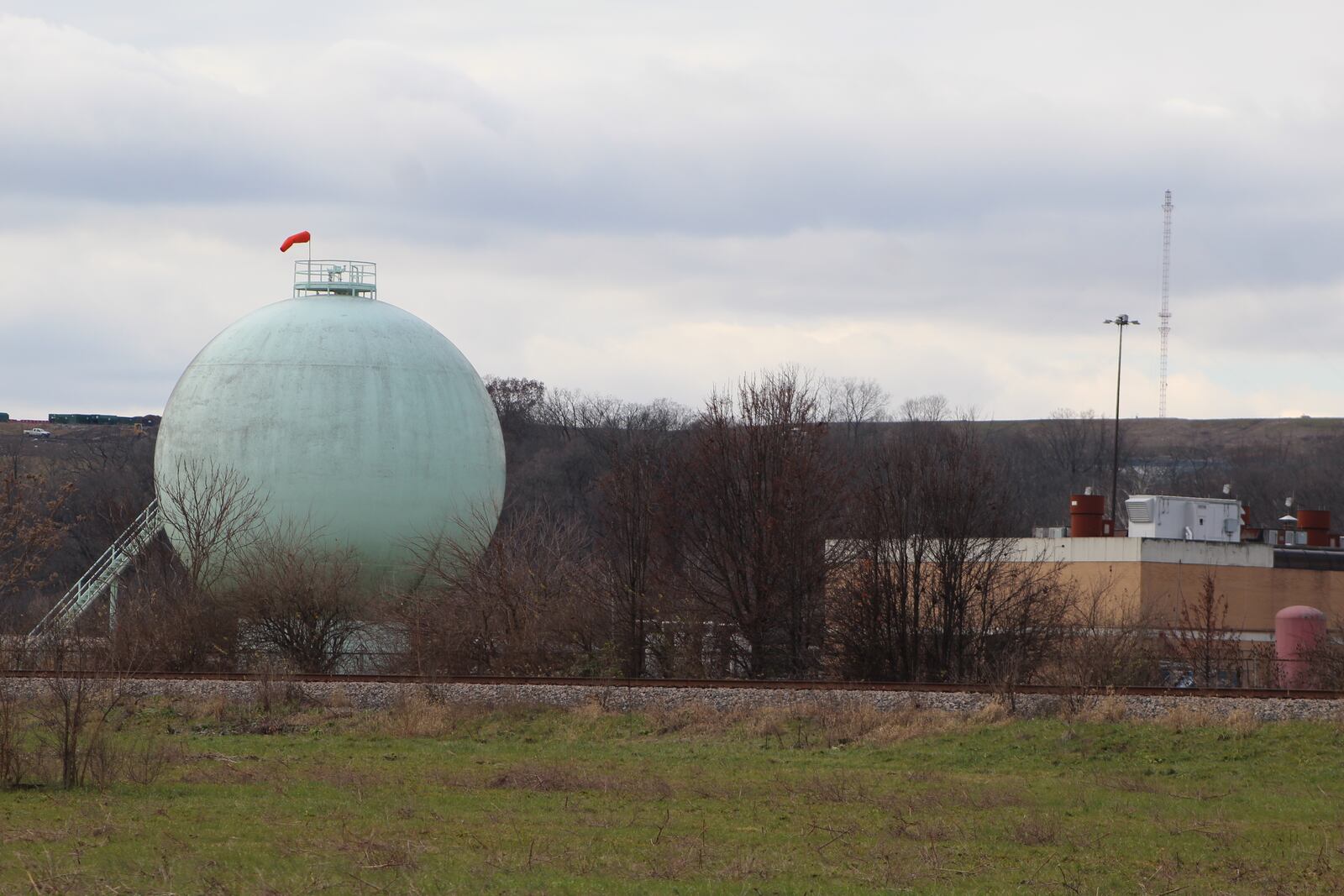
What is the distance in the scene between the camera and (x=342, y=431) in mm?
33312

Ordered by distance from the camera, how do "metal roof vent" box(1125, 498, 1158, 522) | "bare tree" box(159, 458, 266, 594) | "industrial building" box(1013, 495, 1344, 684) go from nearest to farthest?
"bare tree" box(159, 458, 266, 594), "industrial building" box(1013, 495, 1344, 684), "metal roof vent" box(1125, 498, 1158, 522)

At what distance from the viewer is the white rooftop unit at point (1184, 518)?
44.4 metres

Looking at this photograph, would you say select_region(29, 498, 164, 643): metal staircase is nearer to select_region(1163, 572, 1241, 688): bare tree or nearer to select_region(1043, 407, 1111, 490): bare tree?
select_region(1163, 572, 1241, 688): bare tree

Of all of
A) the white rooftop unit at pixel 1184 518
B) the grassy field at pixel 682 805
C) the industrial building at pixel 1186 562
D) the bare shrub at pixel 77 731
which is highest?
the white rooftop unit at pixel 1184 518

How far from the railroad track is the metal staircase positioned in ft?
25.2

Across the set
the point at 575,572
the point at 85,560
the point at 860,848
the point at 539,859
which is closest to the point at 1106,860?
the point at 860,848

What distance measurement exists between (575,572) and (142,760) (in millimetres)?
15840

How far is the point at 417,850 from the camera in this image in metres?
11.3

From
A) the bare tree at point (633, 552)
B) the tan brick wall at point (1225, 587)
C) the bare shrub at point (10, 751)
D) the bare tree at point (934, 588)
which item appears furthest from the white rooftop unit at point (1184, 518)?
the bare shrub at point (10, 751)

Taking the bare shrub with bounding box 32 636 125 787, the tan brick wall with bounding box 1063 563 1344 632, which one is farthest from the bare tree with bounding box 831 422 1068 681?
the bare shrub with bounding box 32 636 125 787

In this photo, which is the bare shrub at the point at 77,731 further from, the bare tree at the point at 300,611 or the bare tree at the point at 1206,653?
the bare tree at the point at 1206,653

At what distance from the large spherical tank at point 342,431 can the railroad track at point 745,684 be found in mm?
8355

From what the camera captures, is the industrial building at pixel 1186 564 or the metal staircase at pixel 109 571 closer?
the metal staircase at pixel 109 571

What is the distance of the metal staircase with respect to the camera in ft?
103
